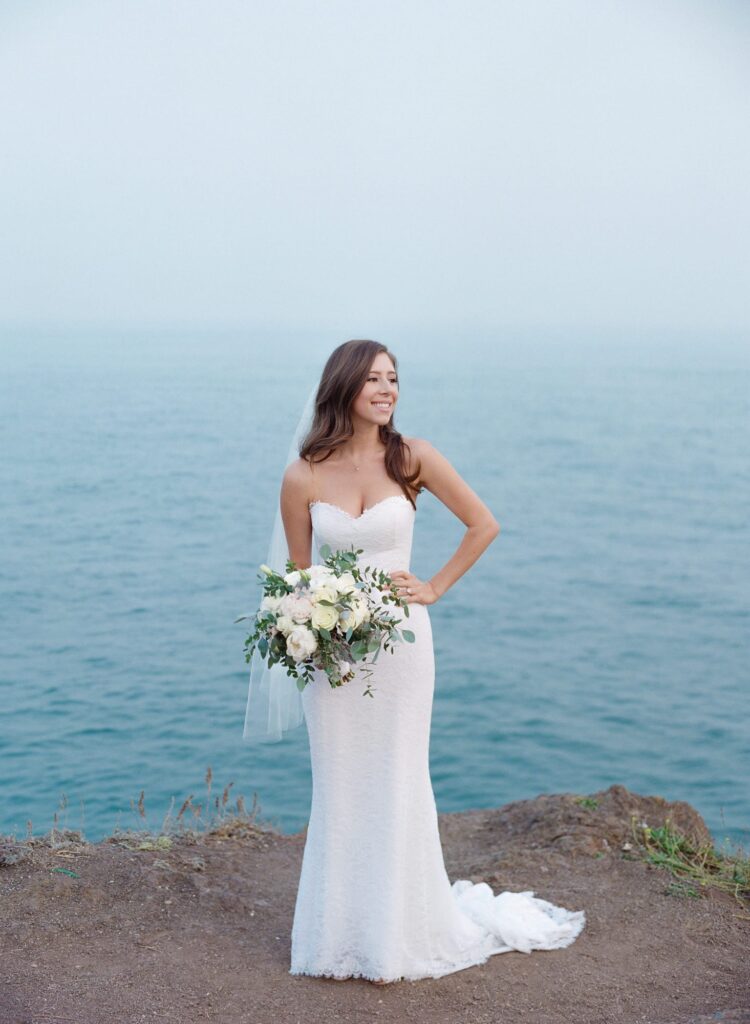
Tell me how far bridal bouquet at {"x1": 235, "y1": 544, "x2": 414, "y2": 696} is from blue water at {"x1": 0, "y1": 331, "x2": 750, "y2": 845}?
4.29 metres

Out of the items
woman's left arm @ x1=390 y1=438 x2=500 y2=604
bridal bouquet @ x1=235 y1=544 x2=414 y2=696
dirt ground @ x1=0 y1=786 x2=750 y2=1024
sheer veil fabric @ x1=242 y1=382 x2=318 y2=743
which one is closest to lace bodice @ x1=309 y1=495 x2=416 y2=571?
woman's left arm @ x1=390 y1=438 x2=500 y2=604

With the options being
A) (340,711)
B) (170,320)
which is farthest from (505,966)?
(170,320)

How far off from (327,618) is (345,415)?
1.07 meters

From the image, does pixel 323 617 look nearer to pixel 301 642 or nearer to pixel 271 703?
pixel 301 642

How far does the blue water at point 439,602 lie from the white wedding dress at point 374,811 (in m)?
3.55

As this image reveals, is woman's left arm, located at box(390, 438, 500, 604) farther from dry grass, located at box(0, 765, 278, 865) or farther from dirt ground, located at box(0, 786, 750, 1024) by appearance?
dry grass, located at box(0, 765, 278, 865)

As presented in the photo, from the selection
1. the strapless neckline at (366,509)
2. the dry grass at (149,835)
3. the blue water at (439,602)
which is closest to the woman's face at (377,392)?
the strapless neckline at (366,509)

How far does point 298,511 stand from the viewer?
5.22 meters

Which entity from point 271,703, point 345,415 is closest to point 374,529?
point 345,415

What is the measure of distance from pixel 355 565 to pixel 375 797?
1.09 m

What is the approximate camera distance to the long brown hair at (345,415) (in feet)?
16.5

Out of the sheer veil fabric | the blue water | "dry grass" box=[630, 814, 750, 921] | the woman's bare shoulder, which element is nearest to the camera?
the woman's bare shoulder

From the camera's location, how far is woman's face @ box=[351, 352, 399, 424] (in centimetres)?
503

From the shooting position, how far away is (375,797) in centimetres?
509
